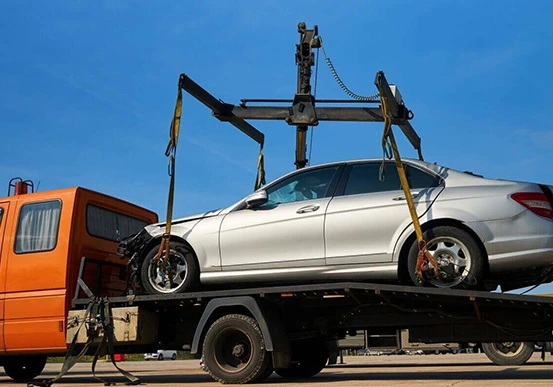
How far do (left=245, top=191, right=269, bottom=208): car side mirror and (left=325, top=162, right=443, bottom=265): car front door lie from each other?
734 millimetres

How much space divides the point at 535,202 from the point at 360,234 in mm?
1638

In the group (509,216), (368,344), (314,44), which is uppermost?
(314,44)

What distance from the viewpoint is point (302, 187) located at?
25.4 feet

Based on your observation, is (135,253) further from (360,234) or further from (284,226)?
(360,234)

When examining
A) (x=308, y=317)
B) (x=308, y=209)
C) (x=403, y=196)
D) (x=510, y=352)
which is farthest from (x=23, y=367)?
(x=510, y=352)

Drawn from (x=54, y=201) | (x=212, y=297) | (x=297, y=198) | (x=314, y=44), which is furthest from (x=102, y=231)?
(x=314, y=44)

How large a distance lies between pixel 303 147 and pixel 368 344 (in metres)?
4.95

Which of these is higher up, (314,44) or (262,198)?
(314,44)

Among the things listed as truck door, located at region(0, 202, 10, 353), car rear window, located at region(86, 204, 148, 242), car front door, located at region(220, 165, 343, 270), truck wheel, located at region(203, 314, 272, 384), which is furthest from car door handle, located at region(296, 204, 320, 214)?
truck door, located at region(0, 202, 10, 353)

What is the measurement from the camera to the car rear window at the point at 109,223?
8789 millimetres

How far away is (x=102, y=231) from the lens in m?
8.98

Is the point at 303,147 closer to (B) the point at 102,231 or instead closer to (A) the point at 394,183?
(B) the point at 102,231

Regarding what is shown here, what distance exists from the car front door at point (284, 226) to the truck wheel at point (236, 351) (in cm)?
59

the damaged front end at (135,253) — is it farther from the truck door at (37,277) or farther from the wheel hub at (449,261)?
the wheel hub at (449,261)
